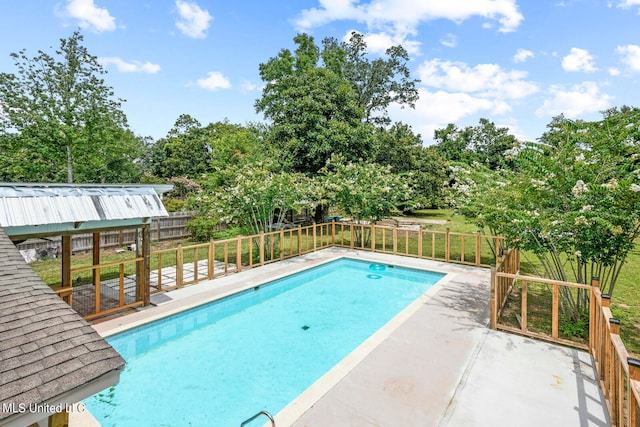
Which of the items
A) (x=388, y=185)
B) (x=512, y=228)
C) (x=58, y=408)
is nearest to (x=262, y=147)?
(x=388, y=185)

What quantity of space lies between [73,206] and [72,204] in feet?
0.16

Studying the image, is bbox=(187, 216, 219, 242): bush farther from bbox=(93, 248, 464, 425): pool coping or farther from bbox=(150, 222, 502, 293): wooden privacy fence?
bbox=(93, 248, 464, 425): pool coping

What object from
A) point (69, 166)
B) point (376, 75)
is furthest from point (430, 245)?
point (69, 166)

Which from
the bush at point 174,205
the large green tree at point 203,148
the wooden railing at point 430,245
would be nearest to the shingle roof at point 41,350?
the wooden railing at point 430,245

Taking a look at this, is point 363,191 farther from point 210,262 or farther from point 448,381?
point 448,381

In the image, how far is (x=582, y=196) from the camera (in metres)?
5.68

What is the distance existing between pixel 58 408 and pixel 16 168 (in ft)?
64.5

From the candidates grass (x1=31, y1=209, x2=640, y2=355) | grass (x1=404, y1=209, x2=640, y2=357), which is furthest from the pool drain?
grass (x1=404, y1=209, x2=640, y2=357)

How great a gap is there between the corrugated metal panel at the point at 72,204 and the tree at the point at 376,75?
2114 centimetres

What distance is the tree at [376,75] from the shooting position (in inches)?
1040

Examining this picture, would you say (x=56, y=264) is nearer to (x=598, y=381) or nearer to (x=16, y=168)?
(x=16, y=168)

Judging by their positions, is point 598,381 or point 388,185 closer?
point 598,381

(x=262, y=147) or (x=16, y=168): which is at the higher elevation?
(x=262, y=147)

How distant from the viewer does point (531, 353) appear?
18.5ft
